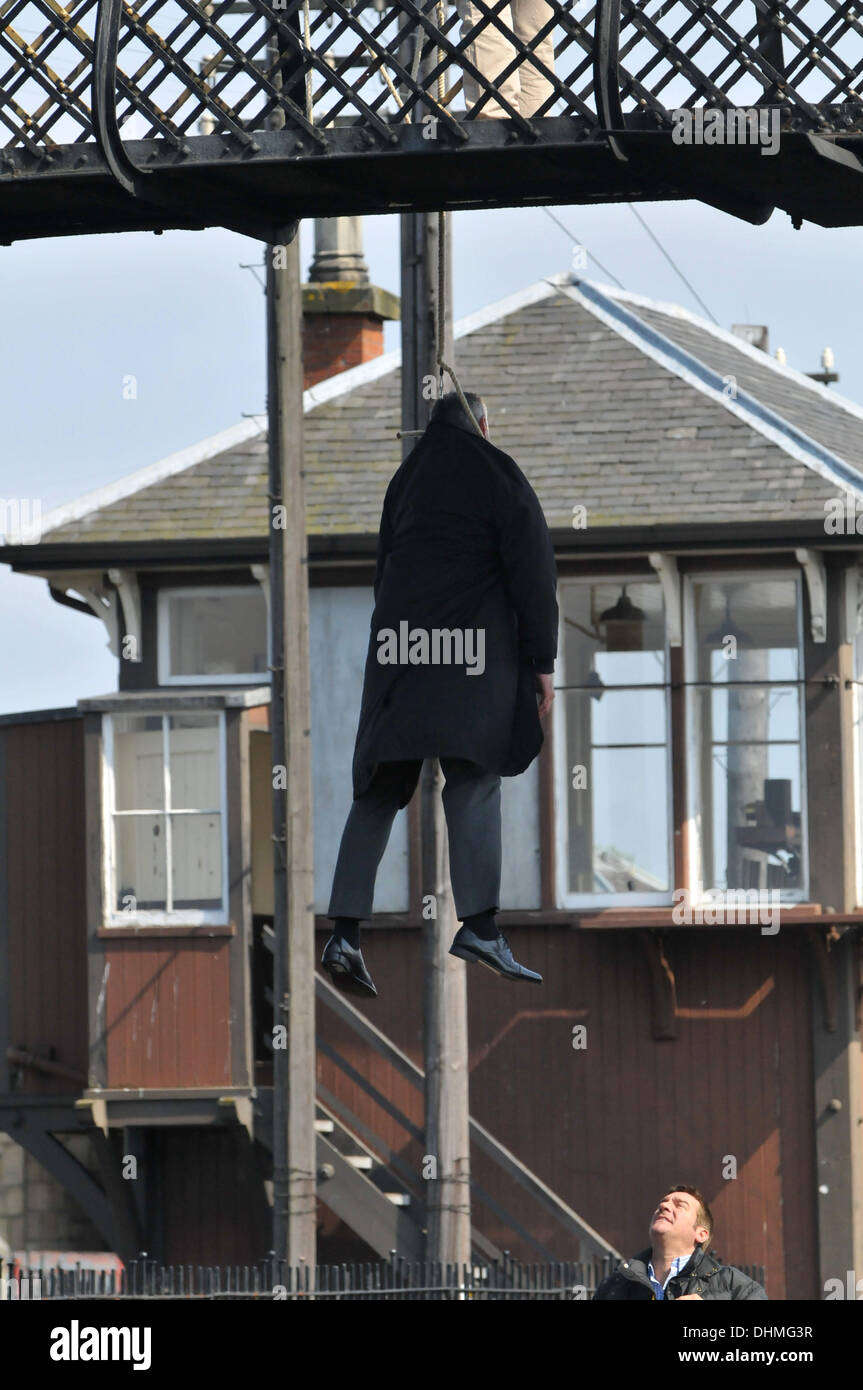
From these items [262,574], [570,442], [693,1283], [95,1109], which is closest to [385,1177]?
[95,1109]

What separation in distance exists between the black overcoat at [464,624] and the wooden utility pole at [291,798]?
9705 millimetres

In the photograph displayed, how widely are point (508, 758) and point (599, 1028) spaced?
12.4 meters

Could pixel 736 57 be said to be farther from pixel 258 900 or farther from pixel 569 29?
pixel 258 900

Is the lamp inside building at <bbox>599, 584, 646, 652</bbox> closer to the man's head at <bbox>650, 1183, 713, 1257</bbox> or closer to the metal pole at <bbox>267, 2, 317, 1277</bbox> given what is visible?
the metal pole at <bbox>267, 2, 317, 1277</bbox>

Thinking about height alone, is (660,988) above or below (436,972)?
below

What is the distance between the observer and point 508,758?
253 inches

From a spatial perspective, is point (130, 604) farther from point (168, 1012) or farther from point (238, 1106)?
point (238, 1106)

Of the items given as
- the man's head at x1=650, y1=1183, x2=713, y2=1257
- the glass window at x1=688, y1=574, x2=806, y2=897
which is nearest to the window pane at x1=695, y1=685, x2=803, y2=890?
the glass window at x1=688, y1=574, x2=806, y2=897

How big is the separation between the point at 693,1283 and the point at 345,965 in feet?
12.1

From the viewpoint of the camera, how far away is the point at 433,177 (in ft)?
21.5

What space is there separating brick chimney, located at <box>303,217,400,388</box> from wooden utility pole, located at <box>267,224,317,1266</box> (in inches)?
177
